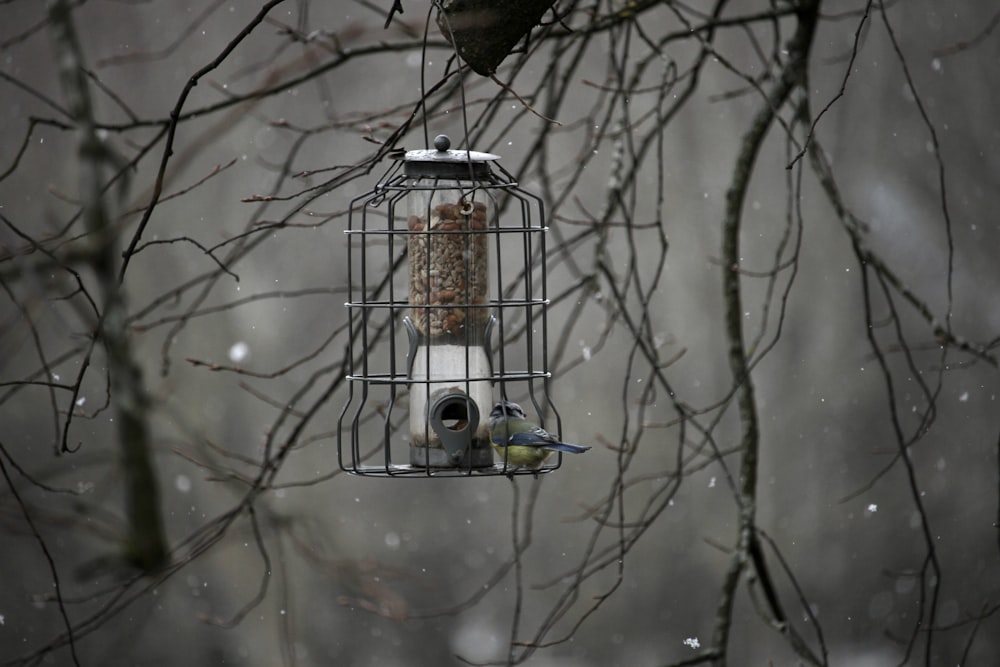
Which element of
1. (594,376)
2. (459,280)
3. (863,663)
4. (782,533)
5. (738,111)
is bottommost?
(459,280)

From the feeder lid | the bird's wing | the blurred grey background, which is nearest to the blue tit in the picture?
the bird's wing

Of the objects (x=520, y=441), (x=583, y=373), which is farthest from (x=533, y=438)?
(x=583, y=373)

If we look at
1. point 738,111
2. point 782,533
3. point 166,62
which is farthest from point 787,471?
point 166,62

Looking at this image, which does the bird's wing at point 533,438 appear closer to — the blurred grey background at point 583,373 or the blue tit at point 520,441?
the blue tit at point 520,441

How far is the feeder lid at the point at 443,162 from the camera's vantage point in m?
2.67

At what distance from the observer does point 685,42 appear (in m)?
8.12

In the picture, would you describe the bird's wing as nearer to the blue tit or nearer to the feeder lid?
the blue tit

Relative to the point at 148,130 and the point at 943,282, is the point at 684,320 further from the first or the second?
the point at 148,130

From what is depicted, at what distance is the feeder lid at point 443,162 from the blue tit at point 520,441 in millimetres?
523

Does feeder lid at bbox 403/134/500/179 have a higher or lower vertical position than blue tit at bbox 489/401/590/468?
higher

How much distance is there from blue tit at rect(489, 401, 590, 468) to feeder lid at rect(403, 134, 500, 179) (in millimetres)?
523

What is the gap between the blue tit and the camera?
2727 mm

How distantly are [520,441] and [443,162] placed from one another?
24.9 inches

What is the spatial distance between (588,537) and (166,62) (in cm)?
409
